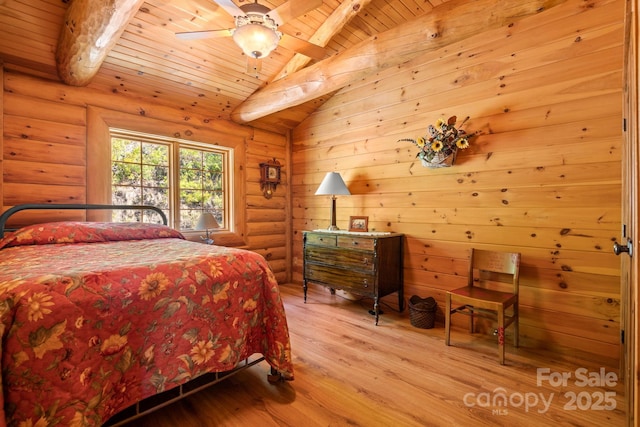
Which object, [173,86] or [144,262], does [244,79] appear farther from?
[144,262]

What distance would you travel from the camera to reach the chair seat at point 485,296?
2.15 metres

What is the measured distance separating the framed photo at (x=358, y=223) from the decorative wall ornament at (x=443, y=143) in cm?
92

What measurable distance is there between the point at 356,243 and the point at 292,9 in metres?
2.03

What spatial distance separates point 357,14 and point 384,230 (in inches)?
85.8

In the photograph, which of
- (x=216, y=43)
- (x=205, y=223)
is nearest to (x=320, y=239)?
(x=205, y=223)

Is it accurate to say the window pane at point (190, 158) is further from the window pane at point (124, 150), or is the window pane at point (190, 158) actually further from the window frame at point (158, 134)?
the window pane at point (124, 150)

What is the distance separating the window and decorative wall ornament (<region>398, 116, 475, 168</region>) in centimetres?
244

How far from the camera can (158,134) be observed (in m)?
3.26

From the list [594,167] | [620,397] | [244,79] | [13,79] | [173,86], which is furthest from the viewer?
[244,79]

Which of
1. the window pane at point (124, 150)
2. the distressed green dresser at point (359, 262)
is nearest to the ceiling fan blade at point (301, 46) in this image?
the distressed green dresser at point (359, 262)

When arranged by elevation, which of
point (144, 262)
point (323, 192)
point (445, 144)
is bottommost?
point (144, 262)

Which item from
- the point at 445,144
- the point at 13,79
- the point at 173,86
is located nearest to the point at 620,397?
the point at 445,144

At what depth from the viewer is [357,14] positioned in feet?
9.27

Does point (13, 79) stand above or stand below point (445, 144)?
above
